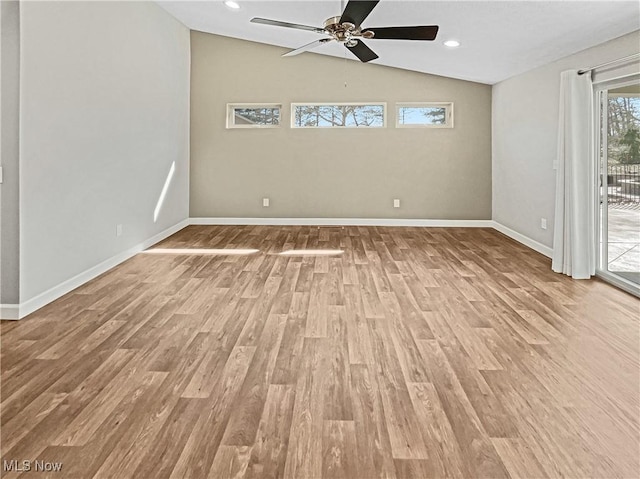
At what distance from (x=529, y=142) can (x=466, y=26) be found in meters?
2.12

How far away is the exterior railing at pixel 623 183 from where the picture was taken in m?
4.28

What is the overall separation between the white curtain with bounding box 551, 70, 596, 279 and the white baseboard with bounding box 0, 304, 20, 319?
4797mm

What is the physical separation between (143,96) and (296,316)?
370 cm

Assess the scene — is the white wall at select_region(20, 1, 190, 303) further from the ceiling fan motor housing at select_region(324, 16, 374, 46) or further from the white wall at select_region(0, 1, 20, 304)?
the ceiling fan motor housing at select_region(324, 16, 374, 46)

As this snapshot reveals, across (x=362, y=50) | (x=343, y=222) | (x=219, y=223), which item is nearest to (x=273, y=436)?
(x=362, y=50)

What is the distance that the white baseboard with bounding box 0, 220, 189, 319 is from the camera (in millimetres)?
3445

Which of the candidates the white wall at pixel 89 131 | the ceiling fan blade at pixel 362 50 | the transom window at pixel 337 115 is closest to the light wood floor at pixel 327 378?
the white wall at pixel 89 131

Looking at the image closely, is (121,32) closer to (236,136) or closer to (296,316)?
(236,136)

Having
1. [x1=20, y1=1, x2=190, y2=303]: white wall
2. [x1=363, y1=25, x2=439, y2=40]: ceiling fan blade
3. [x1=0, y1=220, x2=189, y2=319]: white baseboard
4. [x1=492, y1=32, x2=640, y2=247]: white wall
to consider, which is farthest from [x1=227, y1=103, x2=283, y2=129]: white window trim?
[x1=363, y1=25, x2=439, y2=40]: ceiling fan blade

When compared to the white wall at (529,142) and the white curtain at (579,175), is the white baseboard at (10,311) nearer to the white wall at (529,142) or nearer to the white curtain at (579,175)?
the white curtain at (579,175)

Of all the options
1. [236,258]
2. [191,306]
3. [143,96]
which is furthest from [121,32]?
[191,306]

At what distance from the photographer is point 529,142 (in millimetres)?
6250

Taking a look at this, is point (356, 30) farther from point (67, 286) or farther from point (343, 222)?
point (343, 222)

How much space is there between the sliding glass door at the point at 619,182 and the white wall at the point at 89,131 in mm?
4769
